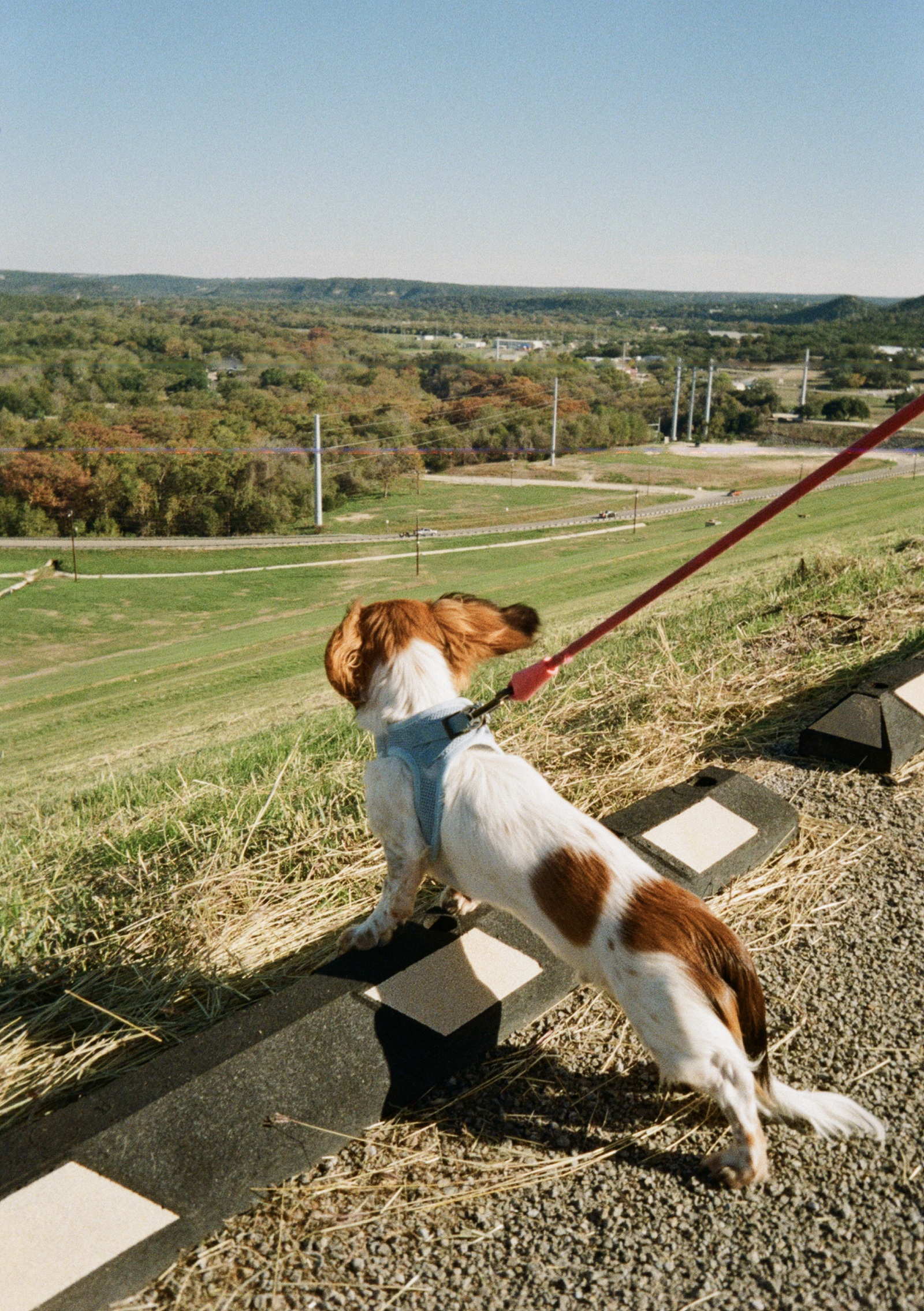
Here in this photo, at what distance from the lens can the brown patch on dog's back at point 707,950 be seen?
238 centimetres

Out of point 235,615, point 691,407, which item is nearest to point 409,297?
point 691,407

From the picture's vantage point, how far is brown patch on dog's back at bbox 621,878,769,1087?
2381 millimetres

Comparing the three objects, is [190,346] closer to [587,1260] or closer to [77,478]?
[77,478]

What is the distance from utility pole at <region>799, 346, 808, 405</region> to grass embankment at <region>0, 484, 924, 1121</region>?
49.9 meters

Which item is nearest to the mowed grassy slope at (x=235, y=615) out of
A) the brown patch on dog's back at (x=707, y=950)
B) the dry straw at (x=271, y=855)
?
the dry straw at (x=271, y=855)

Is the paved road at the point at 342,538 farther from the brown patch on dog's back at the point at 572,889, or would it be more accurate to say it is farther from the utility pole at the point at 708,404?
the brown patch on dog's back at the point at 572,889

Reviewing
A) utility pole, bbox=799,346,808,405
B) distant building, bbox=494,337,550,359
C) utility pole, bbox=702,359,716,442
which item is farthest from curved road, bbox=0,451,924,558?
distant building, bbox=494,337,550,359

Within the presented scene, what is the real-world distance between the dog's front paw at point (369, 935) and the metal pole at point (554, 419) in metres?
64.7

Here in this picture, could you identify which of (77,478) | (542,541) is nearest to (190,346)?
(77,478)

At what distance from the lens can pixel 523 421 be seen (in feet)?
236

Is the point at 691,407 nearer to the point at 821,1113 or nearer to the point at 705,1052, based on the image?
the point at 821,1113

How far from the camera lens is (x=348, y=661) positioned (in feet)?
9.74

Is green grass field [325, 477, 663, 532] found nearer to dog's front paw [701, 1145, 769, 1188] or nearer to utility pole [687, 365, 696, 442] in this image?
utility pole [687, 365, 696, 442]

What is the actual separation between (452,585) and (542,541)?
1165cm
